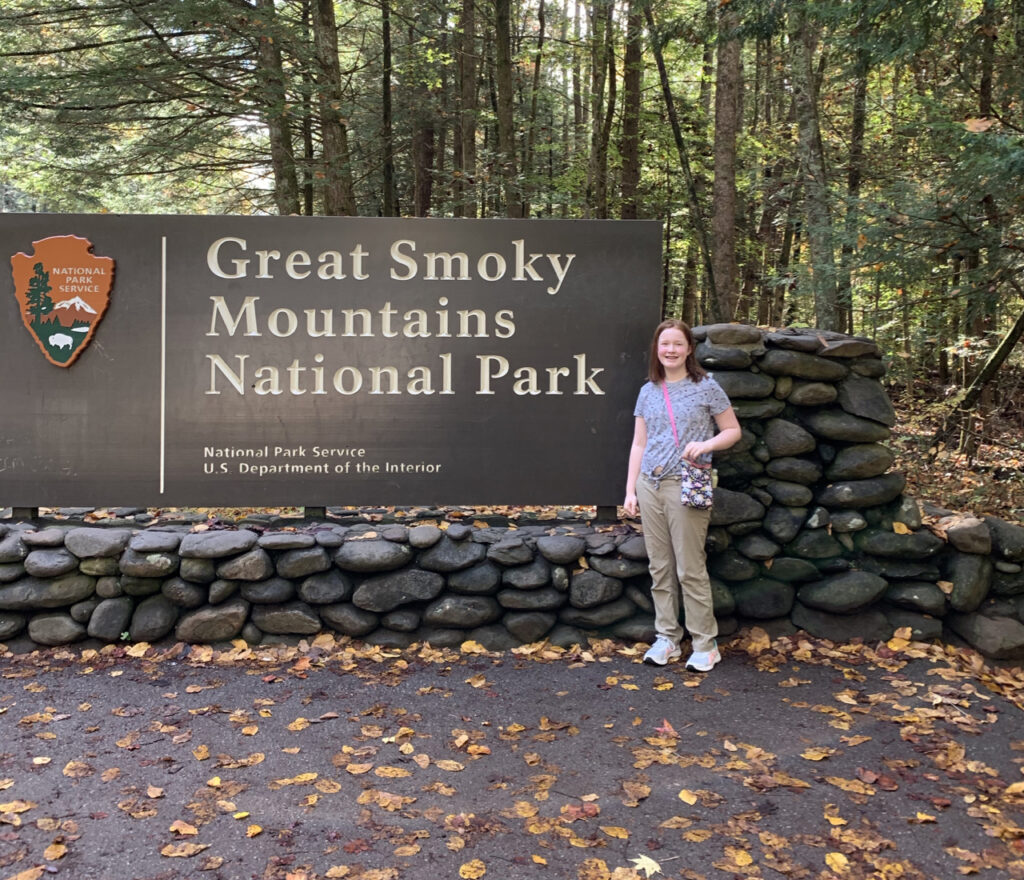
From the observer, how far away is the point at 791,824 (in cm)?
Answer: 290

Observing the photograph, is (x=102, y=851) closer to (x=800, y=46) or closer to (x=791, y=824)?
(x=791, y=824)

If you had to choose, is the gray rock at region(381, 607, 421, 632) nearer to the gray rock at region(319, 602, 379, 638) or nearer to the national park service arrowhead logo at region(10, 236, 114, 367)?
the gray rock at region(319, 602, 379, 638)

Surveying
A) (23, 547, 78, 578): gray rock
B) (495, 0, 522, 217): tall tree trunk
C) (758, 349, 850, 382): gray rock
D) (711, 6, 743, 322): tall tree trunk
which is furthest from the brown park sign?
(495, 0, 522, 217): tall tree trunk

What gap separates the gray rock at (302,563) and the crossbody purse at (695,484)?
2.11 metres

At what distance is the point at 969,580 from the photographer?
4.58 meters

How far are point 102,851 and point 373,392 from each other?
115 inches

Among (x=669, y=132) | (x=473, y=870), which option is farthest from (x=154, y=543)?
(x=669, y=132)

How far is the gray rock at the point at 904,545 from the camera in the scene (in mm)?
4645

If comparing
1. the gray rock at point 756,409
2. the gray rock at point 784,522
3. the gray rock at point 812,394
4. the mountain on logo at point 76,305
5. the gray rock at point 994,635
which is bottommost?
the gray rock at point 994,635

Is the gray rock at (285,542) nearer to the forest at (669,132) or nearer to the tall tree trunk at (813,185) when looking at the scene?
the forest at (669,132)

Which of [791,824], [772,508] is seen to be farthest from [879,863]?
[772,508]

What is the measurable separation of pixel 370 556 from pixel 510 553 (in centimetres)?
83

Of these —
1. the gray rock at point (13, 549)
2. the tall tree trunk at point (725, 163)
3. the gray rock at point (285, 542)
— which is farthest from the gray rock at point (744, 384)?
the tall tree trunk at point (725, 163)

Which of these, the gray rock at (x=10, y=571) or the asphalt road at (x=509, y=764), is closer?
the asphalt road at (x=509, y=764)
